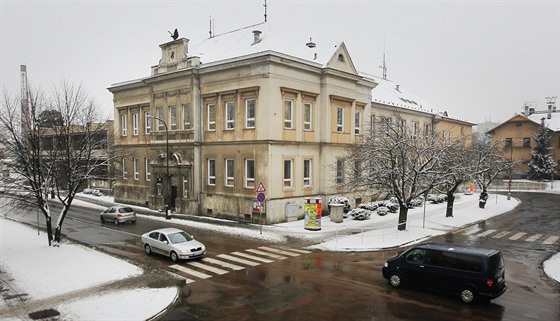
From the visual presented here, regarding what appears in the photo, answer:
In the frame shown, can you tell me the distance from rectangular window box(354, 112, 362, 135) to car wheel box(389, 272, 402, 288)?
922 inches

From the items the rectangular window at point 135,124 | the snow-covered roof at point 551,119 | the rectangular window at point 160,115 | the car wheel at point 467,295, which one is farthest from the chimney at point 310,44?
the snow-covered roof at point 551,119

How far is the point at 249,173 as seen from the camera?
30.4m

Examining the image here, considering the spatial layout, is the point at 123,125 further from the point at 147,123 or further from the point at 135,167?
the point at 135,167

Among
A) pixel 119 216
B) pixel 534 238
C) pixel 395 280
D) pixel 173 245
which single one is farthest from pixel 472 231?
pixel 119 216

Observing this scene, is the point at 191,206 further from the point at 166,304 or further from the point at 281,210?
the point at 166,304

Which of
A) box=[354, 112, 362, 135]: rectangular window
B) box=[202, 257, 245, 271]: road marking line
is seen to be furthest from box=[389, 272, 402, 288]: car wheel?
box=[354, 112, 362, 135]: rectangular window

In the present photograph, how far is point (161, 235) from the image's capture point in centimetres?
1975

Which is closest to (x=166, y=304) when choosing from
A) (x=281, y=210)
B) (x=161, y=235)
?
(x=161, y=235)

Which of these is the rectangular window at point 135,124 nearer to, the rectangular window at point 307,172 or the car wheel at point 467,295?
the rectangular window at point 307,172

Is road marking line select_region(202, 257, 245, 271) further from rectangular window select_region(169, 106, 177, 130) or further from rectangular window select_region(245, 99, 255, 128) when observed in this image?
rectangular window select_region(169, 106, 177, 130)

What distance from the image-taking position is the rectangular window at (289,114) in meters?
30.3

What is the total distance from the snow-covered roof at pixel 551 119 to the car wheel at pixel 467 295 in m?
76.1

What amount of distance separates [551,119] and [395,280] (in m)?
80.6

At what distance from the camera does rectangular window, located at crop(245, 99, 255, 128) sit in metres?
30.0
